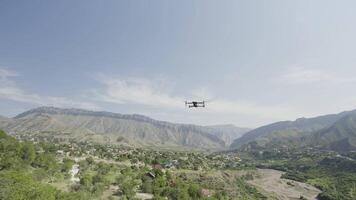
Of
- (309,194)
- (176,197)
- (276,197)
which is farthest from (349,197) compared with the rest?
(176,197)

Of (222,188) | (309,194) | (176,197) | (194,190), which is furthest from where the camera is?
(309,194)

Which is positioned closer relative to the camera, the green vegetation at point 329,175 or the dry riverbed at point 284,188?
the green vegetation at point 329,175

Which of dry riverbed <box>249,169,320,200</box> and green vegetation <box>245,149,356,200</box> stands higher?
green vegetation <box>245,149,356,200</box>

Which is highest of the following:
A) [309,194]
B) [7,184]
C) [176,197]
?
[7,184]

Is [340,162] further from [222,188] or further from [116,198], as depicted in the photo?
[116,198]

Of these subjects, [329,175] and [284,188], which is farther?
[329,175]

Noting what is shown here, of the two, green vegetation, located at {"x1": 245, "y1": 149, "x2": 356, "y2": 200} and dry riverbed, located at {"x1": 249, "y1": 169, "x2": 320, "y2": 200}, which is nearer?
green vegetation, located at {"x1": 245, "y1": 149, "x2": 356, "y2": 200}

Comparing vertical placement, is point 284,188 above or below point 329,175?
below

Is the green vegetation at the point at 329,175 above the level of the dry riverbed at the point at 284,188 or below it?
above
